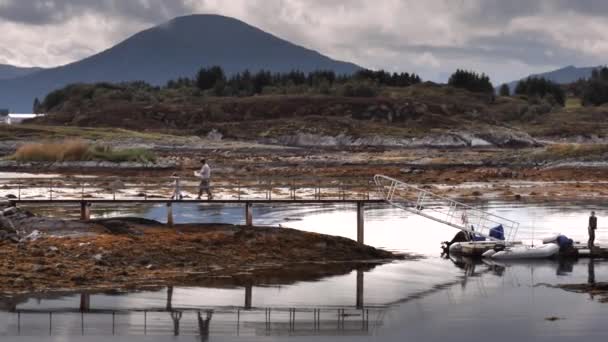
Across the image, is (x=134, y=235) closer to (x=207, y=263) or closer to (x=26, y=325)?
(x=207, y=263)

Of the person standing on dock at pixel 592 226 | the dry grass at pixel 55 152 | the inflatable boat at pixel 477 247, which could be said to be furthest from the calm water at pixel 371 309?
the dry grass at pixel 55 152

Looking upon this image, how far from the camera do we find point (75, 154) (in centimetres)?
9831

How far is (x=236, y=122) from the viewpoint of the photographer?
6781 inches

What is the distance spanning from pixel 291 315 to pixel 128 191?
37624 mm

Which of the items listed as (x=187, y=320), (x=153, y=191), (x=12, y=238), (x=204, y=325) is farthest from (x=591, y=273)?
(x=153, y=191)

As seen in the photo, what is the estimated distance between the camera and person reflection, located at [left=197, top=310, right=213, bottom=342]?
91.7ft

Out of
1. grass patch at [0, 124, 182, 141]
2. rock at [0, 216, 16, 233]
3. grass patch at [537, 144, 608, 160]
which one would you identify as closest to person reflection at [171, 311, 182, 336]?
rock at [0, 216, 16, 233]

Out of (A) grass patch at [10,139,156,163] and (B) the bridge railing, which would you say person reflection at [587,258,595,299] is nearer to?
(B) the bridge railing

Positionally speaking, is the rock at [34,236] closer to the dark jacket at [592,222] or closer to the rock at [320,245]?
the rock at [320,245]

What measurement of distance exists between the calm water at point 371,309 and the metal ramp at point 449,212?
289cm

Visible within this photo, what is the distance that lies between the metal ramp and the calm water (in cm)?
289

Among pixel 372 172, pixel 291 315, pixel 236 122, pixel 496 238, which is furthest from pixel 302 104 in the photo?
pixel 291 315

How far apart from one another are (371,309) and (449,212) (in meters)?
20.2

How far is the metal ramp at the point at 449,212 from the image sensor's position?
4450 cm
